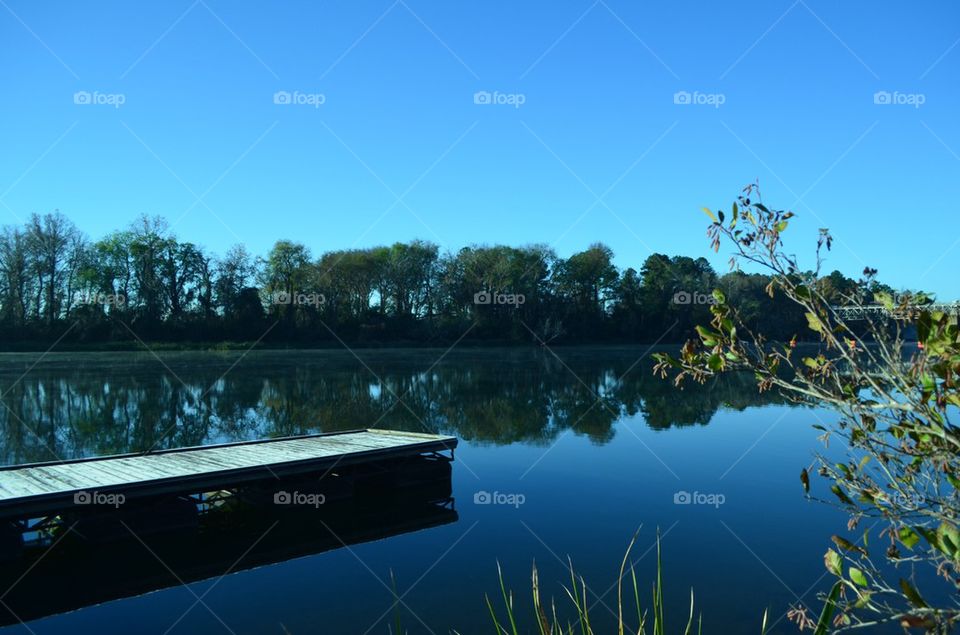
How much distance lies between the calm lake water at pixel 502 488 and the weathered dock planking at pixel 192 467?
1.50 meters

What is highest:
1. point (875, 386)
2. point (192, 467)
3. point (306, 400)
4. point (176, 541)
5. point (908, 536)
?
point (875, 386)

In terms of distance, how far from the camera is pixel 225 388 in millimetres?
28844

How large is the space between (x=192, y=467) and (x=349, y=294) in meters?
49.9

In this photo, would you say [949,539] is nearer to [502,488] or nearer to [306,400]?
[502,488]

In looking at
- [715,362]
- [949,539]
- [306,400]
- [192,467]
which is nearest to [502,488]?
[192,467]

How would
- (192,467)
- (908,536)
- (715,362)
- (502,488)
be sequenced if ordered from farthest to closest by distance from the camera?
(502,488)
(192,467)
(715,362)
(908,536)

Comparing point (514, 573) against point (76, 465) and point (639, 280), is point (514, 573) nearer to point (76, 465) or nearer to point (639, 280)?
point (76, 465)

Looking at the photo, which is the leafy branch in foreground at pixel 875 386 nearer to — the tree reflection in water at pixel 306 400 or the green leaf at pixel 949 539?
the green leaf at pixel 949 539

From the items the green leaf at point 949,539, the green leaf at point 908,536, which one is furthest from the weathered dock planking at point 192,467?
the green leaf at point 949,539

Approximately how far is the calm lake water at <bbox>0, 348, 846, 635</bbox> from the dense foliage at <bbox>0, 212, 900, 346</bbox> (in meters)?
18.9

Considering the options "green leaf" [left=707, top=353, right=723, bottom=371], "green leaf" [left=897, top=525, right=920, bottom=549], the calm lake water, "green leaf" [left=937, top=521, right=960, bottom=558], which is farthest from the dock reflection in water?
"green leaf" [left=937, top=521, right=960, bottom=558]

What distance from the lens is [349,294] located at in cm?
6022

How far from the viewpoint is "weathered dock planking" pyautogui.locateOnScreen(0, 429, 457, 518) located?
30.3ft

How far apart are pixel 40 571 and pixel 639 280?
61.4 meters
